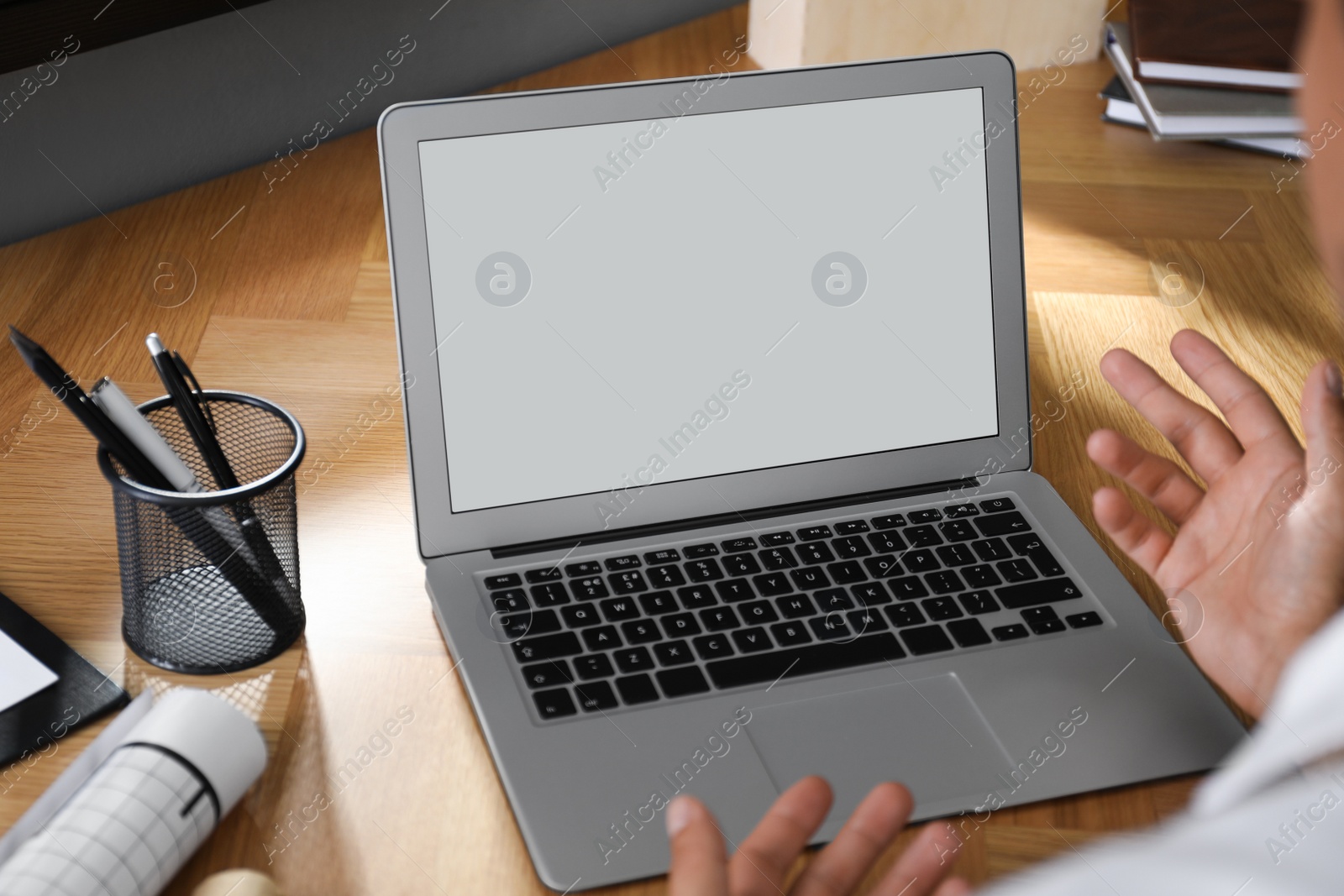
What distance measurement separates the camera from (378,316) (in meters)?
0.94

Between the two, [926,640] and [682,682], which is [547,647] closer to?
[682,682]

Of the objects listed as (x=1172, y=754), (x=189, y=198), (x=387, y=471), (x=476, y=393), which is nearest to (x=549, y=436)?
(x=476, y=393)

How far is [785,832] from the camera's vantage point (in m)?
0.51

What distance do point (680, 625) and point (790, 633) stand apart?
6 centimetres

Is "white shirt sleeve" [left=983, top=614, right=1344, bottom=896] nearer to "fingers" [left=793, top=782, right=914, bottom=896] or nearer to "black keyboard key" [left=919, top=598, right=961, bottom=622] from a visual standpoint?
"fingers" [left=793, top=782, right=914, bottom=896]

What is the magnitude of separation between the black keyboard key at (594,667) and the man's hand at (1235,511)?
0.98ft

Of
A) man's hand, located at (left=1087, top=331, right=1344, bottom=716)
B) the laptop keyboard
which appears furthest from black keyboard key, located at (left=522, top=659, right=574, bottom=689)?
man's hand, located at (left=1087, top=331, right=1344, bottom=716)

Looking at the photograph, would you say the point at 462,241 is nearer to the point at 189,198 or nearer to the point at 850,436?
the point at 850,436

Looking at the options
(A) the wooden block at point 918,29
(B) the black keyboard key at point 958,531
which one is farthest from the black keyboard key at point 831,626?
(A) the wooden block at point 918,29

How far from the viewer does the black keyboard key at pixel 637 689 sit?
1.96ft

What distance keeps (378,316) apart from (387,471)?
0.20 meters

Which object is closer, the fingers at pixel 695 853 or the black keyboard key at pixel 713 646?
the fingers at pixel 695 853

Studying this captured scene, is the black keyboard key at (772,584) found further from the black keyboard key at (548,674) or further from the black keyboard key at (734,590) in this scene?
the black keyboard key at (548,674)

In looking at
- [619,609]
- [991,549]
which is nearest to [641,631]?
[619,609]
